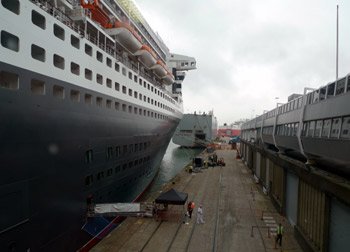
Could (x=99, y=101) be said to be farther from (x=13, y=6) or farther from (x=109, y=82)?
(x=13, y=6)

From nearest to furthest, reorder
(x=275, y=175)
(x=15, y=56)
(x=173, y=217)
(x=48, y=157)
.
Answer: (x=15, y=56)
(x=48, y=157)
(x=173, y=217)
(x=275, y=175)

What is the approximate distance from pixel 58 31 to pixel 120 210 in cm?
979

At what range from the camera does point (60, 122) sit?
13328 mm

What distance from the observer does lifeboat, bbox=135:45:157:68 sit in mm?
25859

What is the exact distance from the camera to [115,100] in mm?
19594

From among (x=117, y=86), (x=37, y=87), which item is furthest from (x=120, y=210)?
(x=37, y=87)

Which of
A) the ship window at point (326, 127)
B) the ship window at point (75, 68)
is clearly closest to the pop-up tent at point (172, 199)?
the ship window at point (75, 68)

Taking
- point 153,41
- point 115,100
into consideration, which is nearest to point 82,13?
point 115,100

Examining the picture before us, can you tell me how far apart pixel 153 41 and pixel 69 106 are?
26.0m

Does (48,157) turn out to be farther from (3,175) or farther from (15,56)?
(15,56)

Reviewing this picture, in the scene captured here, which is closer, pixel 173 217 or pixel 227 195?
pixel 173 217

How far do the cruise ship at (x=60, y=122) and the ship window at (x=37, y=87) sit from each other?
0.04 m

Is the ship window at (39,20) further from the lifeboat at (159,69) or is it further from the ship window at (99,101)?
the lifeboat at (159,69)

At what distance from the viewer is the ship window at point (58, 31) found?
45.2ft
